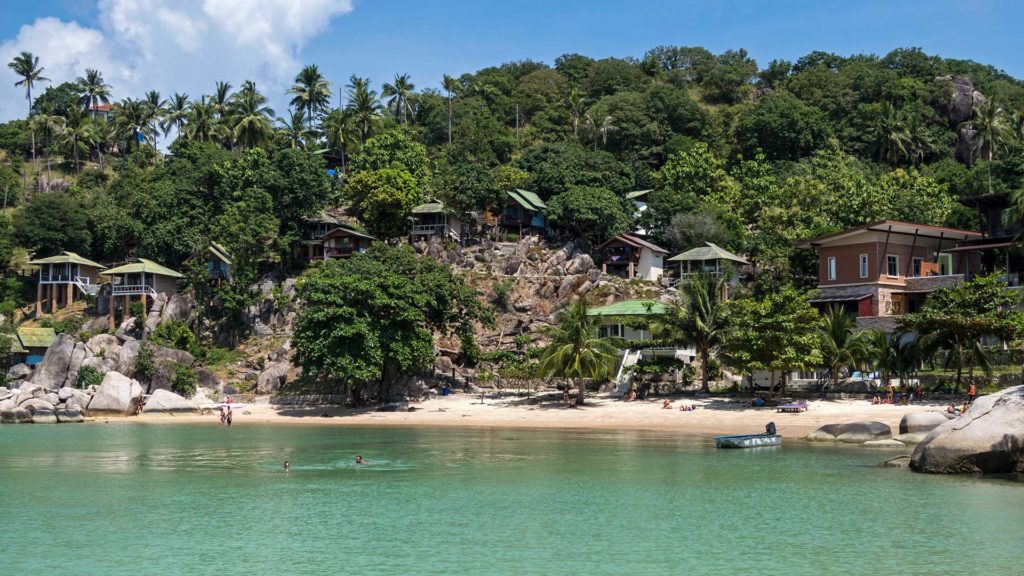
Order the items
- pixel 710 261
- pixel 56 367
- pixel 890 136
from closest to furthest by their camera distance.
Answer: pixel 56 367, pixel 710 261, pixel 890 136

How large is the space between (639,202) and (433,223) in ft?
71.0

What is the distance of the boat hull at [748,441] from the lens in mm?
41625

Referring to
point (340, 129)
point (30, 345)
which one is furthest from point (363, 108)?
point (30, 345)

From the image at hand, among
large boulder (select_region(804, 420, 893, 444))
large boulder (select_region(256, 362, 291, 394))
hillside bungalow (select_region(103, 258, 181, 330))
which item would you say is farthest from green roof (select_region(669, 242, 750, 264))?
hillside bungalow (select_region(103, 258, 181, 330))

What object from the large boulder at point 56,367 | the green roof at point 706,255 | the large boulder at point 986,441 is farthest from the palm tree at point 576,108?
the large boulder at point 986,441

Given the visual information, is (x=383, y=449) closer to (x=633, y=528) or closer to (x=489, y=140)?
(x=633, y=528)

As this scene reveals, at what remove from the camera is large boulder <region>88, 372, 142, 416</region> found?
62875 millimetres

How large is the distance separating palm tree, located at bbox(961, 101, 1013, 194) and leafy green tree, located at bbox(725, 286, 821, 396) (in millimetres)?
49829

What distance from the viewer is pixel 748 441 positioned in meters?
41.6

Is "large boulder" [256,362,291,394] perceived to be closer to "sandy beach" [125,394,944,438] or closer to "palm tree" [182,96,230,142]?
"sandy beach" [125,394,944,438]

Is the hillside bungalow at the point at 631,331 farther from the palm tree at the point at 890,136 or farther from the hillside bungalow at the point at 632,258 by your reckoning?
the palm tree at the point at 890,136

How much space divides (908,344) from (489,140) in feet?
207

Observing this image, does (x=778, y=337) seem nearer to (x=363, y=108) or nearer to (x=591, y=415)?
(x=591, y=415)

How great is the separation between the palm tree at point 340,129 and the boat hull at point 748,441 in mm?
65600
